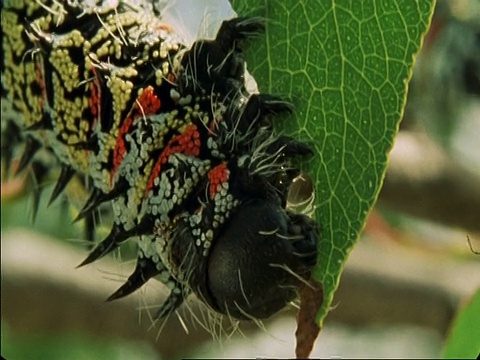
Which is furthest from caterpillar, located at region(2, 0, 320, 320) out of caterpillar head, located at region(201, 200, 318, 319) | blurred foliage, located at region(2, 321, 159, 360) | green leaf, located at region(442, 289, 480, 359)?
blurred foliage, located at region(2, 321, 159, 360)

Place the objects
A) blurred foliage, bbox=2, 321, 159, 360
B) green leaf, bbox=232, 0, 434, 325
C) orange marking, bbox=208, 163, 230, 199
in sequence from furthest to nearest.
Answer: blurred foliage, bbox=2, 321, 159, 360
orange marking, bbox=208, 163, 230, 199
green leaf, bbox=232, 0, 434, 325

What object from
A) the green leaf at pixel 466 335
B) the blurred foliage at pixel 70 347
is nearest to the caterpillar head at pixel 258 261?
the green leaf at pixel 466 335

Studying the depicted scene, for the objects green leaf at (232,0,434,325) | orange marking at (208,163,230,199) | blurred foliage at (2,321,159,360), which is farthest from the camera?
blurred foliage at (2,321,159,360)

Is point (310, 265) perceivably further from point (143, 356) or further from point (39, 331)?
point (39, 331)

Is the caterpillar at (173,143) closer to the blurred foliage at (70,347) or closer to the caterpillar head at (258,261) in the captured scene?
the caterpillar head at (258,261)

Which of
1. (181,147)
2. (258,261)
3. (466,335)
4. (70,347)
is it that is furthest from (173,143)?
(70,347)

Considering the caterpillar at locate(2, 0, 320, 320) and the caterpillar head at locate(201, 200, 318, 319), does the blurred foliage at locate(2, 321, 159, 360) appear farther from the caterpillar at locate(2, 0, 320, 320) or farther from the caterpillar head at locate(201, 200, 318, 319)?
the caterpillar head at locate(201, 200, 318, 319)
